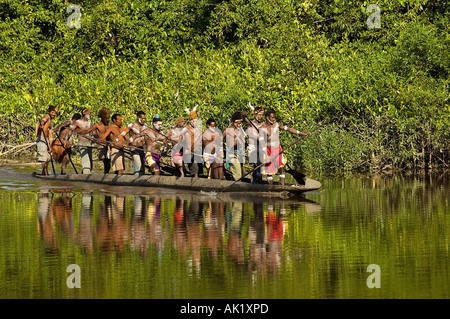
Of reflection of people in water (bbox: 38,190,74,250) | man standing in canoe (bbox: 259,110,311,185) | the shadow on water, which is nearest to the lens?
the shadow on water

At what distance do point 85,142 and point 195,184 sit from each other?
14.5 feet

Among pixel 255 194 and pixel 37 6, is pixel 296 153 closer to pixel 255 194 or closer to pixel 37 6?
pixel 255 194

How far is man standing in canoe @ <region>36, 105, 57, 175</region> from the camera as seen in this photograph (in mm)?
25422

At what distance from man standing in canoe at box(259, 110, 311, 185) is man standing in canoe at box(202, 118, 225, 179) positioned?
1482 millimetres

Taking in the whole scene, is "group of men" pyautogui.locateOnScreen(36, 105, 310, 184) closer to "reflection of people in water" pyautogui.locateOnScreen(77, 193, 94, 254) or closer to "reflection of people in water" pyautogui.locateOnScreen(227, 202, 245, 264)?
"reflection of people in water" pyautogui.locateOnScreen(227, 202, 245, 264)

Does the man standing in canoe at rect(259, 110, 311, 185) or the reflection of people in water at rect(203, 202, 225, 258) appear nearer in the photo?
the reflection of people in water at rect(203, 202, 225, 258)

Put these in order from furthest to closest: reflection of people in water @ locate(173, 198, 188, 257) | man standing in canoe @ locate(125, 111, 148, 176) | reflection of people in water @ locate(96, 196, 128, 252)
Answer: man standing in canoe @ locate(125, 111, 148, 176), reflection of people in water @ locate(96, 196, 128, 252), reflection of people in water @ locate(173, 198, 188, 257)

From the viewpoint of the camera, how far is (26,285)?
491 inches

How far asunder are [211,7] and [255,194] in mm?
18171

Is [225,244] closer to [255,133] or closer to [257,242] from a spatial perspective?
[257,242]

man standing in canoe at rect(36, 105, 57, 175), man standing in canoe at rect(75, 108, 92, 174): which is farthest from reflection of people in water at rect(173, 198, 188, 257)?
man standing in canoe at rect(36, 105, 57, 175)

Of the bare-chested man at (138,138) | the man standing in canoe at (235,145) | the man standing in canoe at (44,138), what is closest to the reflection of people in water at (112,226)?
the man standing in canoe at (235,145)

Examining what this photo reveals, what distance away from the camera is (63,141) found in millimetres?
25672

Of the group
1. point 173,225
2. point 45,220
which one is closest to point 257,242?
point 173,225
